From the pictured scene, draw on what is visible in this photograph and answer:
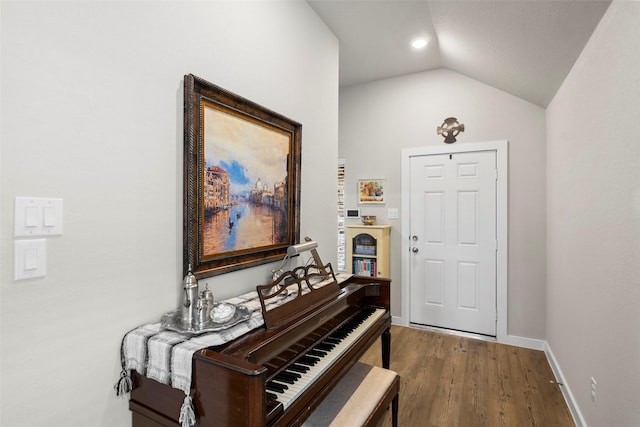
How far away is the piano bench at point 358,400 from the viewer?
4.52 ft

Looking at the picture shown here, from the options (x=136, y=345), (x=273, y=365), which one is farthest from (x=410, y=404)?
(x=136, y=345)

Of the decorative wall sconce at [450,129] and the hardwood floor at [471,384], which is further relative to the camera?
the decorative wall sconce at [450,129]

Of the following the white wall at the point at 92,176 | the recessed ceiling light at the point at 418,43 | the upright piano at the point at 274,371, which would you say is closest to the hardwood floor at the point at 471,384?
the upright piano at the point at 274,371

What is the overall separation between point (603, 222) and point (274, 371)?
5.71 feet

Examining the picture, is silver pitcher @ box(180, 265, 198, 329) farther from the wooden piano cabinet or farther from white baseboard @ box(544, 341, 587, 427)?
white baseboard @ box(544, 341, 587, 427)

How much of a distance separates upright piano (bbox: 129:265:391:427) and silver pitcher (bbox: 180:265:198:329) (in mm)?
192

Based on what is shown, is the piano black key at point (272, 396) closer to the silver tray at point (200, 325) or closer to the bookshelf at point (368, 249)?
the silver tray at point (200, 325)

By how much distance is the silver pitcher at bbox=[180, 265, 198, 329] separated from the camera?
1.24 m

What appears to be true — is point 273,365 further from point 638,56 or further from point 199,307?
point 638,56

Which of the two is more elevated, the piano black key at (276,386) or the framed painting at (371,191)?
the framed painting at (371,191)

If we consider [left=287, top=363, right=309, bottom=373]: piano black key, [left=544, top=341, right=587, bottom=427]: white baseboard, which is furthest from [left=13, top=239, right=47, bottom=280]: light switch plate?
[left=544, top=341, right=587, bottom=427]: white baseboard

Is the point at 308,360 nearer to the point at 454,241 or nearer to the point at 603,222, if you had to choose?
the point at 603,222

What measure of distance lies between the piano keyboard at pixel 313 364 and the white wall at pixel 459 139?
223 centimetres

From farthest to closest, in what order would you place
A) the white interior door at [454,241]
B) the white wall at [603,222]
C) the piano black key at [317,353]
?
the white interior door at [454,241]
the piano black key at [317,353]
the white wall at [603,222]
